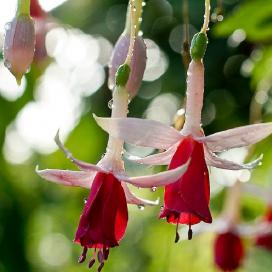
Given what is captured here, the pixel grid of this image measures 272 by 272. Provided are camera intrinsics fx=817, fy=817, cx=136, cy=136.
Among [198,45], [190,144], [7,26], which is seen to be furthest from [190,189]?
[7,26]

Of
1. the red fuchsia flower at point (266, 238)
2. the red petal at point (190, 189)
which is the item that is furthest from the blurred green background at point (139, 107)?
the red petal at point (190, 189)

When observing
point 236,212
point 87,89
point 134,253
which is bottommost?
point 134,253

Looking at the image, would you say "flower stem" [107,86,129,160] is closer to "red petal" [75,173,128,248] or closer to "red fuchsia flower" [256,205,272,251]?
"red petal" [75,173,128,248]

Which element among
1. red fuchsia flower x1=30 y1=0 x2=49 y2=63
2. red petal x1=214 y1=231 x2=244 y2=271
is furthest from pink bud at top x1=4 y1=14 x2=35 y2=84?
red petal x1=214 y1=231 x2=244 y2=271

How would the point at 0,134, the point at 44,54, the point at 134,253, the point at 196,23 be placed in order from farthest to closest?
the point at 134,253 → the point at 0,134 → the point at 196,23 → the point at 44,54

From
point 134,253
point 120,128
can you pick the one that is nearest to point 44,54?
point 120,128

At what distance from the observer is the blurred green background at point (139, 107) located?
1.73m

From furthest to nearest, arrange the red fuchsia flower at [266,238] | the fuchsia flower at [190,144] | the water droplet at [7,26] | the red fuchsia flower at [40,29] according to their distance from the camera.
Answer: the red fuchsia flower at [266,238] < the red fuchsia flower at [40,29] < the water droplet at [7,26] < the fuchsia flower at [190,144]

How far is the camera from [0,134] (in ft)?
6.66

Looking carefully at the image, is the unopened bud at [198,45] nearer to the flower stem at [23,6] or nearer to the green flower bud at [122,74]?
the green flower bud at [122,74]

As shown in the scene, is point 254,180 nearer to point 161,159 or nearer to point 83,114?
point 83,114

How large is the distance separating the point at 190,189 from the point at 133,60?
164 mm

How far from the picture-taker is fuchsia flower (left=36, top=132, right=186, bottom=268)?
84 cm

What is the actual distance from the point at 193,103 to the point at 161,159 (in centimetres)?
8
